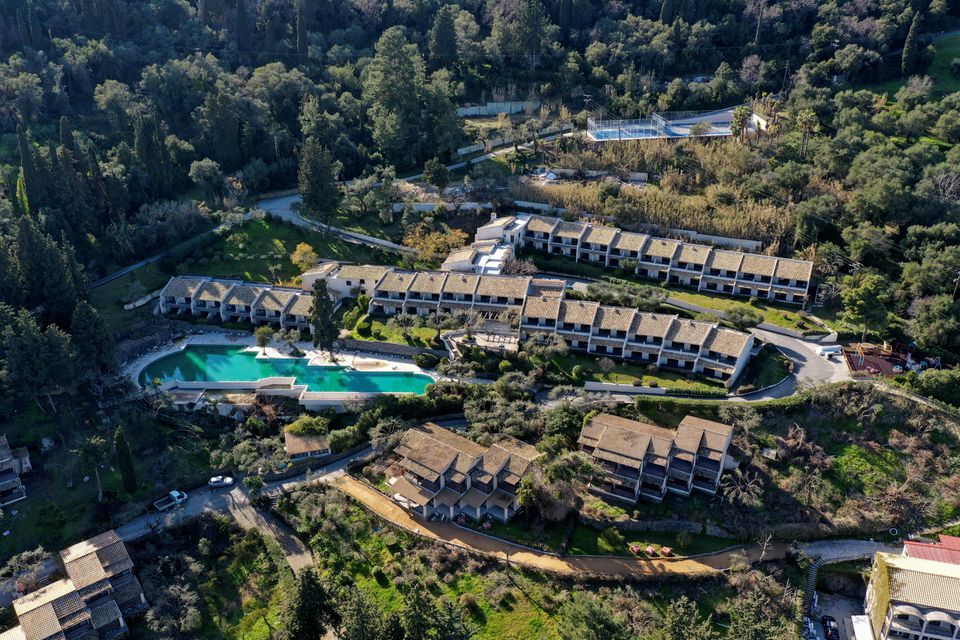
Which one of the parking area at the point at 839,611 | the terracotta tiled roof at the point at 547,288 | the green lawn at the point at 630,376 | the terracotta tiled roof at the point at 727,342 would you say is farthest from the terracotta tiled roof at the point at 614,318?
the parking area at the point at 839,611

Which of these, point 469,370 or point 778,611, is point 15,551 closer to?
point 469,370

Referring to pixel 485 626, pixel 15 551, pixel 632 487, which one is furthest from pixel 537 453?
pixel 15 551

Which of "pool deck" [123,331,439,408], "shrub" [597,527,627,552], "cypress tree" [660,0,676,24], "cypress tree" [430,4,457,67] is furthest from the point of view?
"cypress tree" [660,0,676,24]

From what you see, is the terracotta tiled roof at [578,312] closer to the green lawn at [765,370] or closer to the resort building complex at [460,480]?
the green lawn at [765,370]

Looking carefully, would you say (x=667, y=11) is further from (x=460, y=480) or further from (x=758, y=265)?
(x=460, y=480)

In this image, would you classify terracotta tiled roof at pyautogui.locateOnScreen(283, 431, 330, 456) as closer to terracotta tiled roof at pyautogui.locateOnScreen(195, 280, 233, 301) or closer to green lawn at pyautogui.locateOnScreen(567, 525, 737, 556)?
green lawn at pyautogui.locateOnScreen(567, 525, 737, 556)

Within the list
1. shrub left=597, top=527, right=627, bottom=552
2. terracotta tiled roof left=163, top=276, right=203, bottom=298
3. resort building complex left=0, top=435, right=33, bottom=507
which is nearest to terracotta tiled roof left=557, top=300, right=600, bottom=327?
shrub left=597, top=527, right=627, bottom=552
